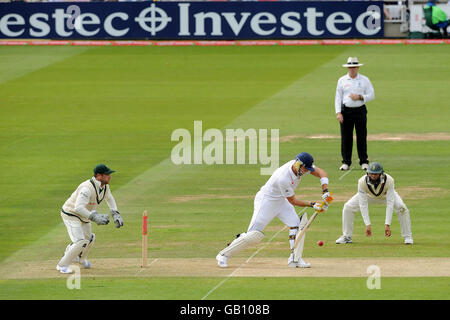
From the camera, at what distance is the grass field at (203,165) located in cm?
1658

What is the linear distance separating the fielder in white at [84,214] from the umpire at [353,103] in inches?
351

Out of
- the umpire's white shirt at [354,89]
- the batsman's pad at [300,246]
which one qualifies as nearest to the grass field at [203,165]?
the batsman's pad at [300,246]

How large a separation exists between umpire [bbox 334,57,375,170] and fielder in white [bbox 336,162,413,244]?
6.05 m

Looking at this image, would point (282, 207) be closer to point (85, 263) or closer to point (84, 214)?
point (84, 214)

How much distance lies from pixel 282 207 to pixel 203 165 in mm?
10236

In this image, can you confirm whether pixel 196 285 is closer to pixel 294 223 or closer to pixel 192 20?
pixel 294 223

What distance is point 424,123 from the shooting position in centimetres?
3291

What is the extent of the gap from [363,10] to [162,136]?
14.8 meters

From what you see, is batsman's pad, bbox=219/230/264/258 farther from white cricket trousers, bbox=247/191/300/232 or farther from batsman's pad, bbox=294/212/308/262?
batsman's pad, bbox=294/212/308/262

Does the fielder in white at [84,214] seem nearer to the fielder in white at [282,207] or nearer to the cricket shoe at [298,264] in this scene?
Result: the fielder in white at [282,207]

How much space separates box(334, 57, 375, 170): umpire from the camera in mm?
24562

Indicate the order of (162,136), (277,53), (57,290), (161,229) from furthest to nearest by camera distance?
1. (277,53)
2. (162,136)
3. (161,229)
4. (57,290)

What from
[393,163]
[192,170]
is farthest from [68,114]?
[393,163]

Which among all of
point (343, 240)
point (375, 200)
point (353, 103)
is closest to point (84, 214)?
point (343, 240)
